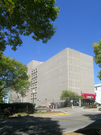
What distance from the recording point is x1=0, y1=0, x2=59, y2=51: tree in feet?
21.4

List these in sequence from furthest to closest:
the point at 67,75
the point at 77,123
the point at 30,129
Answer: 1. the point at 67,75
2. the point at 77,123
3. the point at 30,129

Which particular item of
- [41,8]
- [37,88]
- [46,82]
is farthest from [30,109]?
[37,88]

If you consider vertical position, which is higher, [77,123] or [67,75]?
[67,75]

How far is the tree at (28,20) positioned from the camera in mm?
6531

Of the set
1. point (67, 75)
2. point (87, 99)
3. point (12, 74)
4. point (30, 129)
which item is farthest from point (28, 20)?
point (87, 99)

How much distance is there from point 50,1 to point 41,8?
22.0 inches

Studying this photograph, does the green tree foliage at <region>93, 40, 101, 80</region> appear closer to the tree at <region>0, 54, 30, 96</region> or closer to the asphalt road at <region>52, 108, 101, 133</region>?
the asphalt road at <region>52, 108, 101, 133</region>

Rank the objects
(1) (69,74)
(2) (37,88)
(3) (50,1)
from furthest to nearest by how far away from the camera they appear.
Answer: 1. (2) (37,88)
2. (1) (69,74)
3. (3) (50,1)

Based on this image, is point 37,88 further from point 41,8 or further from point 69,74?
point 41,8

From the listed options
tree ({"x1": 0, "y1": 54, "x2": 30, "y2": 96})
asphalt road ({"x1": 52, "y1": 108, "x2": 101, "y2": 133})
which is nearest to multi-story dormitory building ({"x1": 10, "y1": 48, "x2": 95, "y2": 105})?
tree ({"x1": 0, "y1": 54, "x2": 30, "y2": 96})

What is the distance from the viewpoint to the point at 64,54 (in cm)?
5075

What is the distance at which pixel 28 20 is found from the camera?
7.02 meters

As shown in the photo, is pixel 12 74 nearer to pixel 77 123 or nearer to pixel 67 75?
pixel 77 123

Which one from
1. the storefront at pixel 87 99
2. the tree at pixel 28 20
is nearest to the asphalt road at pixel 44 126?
the tree at pixel 28 20
